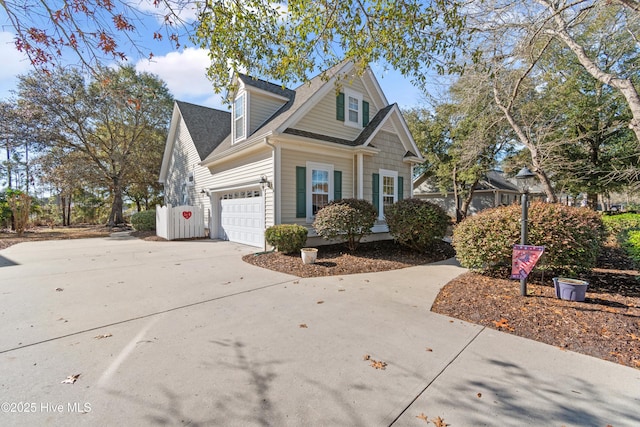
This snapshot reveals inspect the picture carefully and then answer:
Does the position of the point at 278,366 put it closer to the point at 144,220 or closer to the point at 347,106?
the point at 347,106

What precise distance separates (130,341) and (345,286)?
3.53 meters

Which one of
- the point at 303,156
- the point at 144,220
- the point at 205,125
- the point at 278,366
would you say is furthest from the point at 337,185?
the point at 144,220

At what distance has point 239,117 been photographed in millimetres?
11555

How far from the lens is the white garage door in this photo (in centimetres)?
1017

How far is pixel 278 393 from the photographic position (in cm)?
235

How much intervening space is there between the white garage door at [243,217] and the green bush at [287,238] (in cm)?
167

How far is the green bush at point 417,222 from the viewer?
812cm

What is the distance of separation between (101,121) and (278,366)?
2415 cm

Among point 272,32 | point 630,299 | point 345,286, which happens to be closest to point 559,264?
point 630,299

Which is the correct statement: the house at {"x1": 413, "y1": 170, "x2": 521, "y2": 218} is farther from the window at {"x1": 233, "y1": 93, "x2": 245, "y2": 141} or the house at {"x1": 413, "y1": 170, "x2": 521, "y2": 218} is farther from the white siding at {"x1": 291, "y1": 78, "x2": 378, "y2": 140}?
the window at {"x1": 233, "y1": 93, "x2": 245, "y2": 141}

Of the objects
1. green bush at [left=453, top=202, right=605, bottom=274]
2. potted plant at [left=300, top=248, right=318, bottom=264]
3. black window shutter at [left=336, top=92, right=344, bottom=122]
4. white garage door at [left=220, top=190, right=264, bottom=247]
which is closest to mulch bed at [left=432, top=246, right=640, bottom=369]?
green bush at [left=453, top=202, right=605, bottom=274]

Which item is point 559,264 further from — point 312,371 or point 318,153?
point 318,153

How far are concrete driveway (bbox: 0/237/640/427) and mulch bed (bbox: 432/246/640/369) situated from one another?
10.1 inches

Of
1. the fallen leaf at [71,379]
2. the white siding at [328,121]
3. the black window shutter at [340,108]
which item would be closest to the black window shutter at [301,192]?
the white siding at [328,121]
